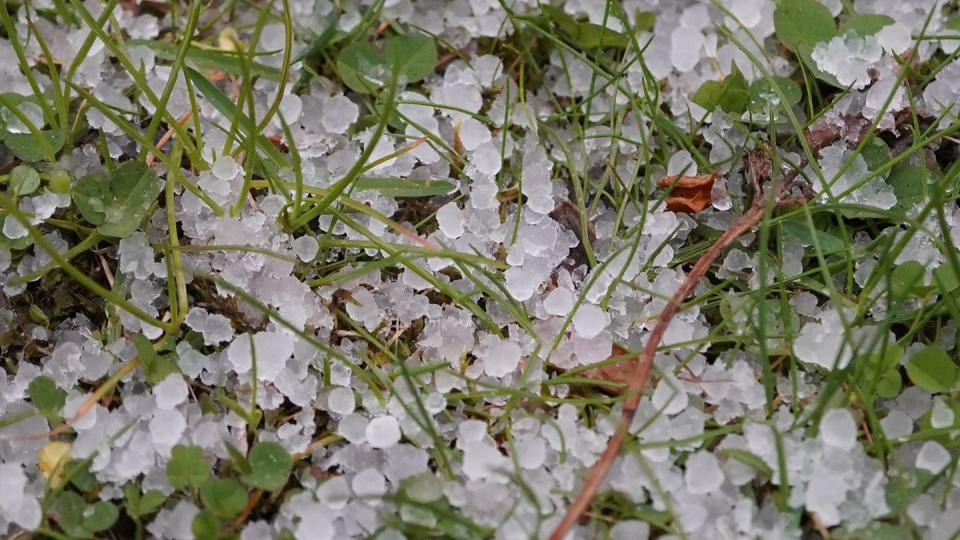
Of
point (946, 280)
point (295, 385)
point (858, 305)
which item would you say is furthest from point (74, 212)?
point (946, 280)

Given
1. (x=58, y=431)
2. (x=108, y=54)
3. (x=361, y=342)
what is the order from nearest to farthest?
(x=58, y=431)
(x=361, y=342)
(x=108, y=54)

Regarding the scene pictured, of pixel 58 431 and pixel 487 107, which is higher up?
pixel 487 107

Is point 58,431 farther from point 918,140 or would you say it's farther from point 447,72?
point 918,140

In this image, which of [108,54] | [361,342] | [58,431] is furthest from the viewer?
[108,54]

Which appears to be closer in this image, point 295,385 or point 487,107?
point 295,385

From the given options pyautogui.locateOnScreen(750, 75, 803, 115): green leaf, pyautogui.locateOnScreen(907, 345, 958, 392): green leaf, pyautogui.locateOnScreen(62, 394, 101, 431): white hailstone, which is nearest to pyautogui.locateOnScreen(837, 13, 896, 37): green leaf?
pyautogui.locateOnScreen(750, 75, 803, 115): green leaf

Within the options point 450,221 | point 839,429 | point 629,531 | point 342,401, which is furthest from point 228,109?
point 839,429

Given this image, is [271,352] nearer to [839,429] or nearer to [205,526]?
[205,526]
